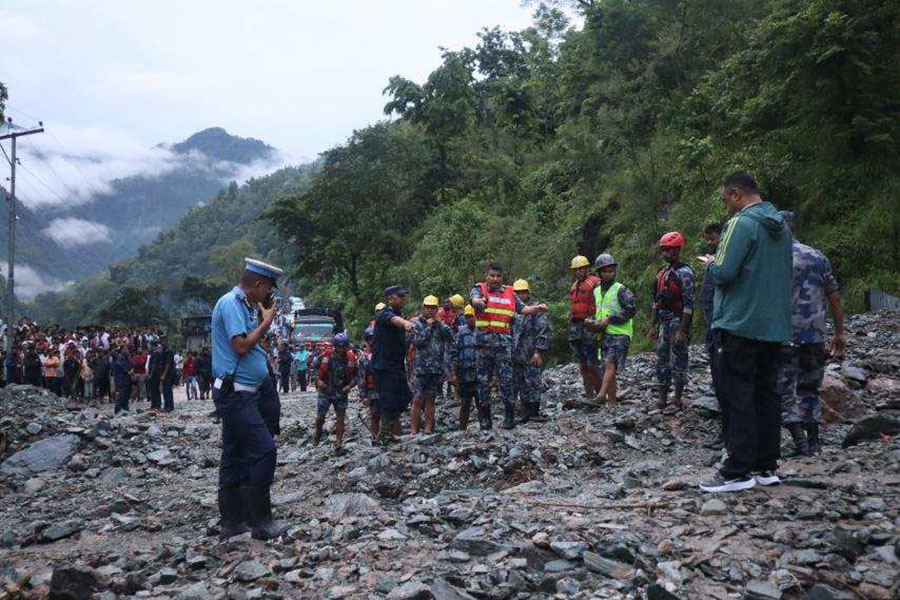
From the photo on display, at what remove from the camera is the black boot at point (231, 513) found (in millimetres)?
5215

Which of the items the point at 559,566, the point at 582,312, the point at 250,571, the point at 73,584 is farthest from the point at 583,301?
the point at 73,584

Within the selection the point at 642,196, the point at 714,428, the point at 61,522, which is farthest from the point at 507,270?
the point at 61,522

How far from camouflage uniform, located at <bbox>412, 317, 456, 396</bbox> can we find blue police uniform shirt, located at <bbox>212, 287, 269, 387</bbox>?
4.38 metres

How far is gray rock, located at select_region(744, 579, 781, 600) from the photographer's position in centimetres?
325

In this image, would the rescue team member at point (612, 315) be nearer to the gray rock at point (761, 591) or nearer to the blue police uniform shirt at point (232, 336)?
the blue police uniform shirt at point (232, 336)

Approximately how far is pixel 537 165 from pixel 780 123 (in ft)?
53.8

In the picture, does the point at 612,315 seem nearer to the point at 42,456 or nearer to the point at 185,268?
the point at 42,456

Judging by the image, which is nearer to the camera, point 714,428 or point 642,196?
point 714,428

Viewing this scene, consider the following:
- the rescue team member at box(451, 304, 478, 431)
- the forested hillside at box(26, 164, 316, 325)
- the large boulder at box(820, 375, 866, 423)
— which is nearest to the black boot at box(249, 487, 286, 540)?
the rescue team member at box(451, 304, 478, 431)

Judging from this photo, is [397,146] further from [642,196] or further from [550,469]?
[550,469]

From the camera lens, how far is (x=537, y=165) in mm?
33344

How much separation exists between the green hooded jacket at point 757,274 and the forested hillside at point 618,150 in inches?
473

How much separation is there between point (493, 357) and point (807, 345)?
12.3ft

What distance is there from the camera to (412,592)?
361 cm
